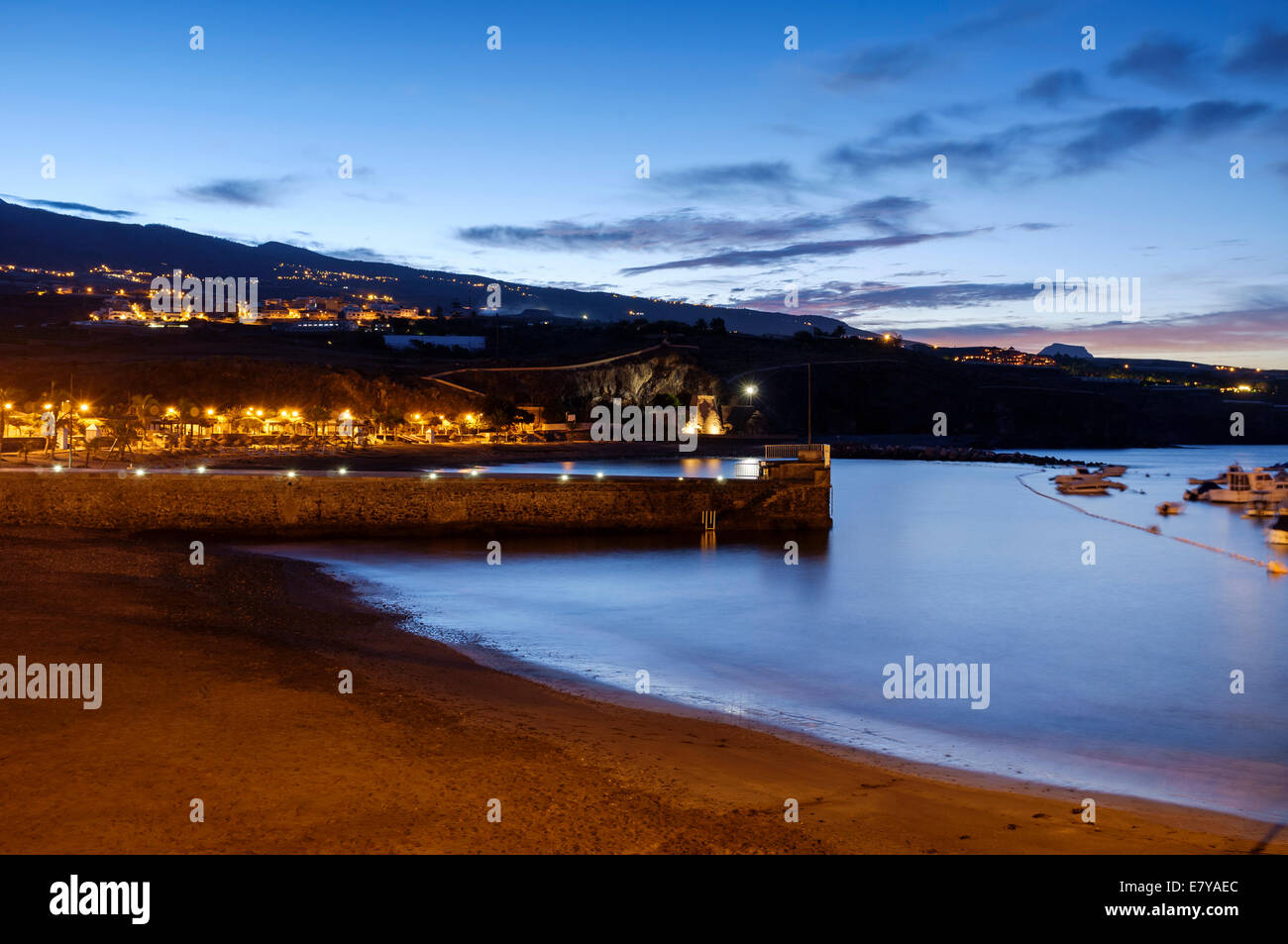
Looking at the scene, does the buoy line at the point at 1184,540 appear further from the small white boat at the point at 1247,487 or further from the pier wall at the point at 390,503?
the pier wall at the point at 390,503

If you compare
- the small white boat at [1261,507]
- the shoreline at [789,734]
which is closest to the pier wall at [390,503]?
the shoreline at [789,734]

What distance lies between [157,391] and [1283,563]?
68.3 metres

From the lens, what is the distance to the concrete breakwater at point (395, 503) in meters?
26.4

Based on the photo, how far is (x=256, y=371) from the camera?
238 ft

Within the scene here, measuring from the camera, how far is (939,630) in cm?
2039

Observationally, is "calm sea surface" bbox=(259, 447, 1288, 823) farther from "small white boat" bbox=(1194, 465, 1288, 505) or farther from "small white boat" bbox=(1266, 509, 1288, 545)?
"small white boat" bbox=(1194, 465, 1288, 505)

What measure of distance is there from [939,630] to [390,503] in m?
16.9

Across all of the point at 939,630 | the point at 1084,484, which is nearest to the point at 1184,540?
the point at 939,630

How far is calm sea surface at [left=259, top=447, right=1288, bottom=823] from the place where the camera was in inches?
464

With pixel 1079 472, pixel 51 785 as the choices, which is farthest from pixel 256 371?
pixel 51 785

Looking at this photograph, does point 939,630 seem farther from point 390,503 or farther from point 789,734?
point 390,503
